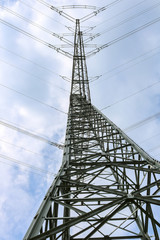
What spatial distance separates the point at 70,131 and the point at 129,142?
12.4ft

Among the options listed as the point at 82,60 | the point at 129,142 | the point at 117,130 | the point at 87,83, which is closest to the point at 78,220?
the point at 129,142

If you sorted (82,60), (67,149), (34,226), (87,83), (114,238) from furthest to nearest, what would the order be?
1. (82,60)
2. (87,83)
3. (67,149)
4. (114,238)
5. (34,226)

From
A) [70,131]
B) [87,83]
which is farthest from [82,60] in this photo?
[70,131]

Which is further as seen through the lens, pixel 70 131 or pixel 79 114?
pixel 79 114

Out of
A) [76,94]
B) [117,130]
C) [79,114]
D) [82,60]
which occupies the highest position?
[82,60]

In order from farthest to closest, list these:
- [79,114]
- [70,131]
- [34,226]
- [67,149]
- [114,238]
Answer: [79,114], [70,131], [67,149], [114,238], [34,226]

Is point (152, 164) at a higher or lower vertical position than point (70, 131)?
lower

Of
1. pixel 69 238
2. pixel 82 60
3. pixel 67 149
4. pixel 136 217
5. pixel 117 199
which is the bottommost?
pixel 69 238

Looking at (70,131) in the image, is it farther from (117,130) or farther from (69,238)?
(69,238)

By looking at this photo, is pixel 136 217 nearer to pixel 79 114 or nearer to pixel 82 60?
pixel 79 114

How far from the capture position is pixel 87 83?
18109 millimetres

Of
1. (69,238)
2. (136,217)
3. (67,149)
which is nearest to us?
(69,238)

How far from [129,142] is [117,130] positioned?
4.77 ft

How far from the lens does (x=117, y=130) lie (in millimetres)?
9477
